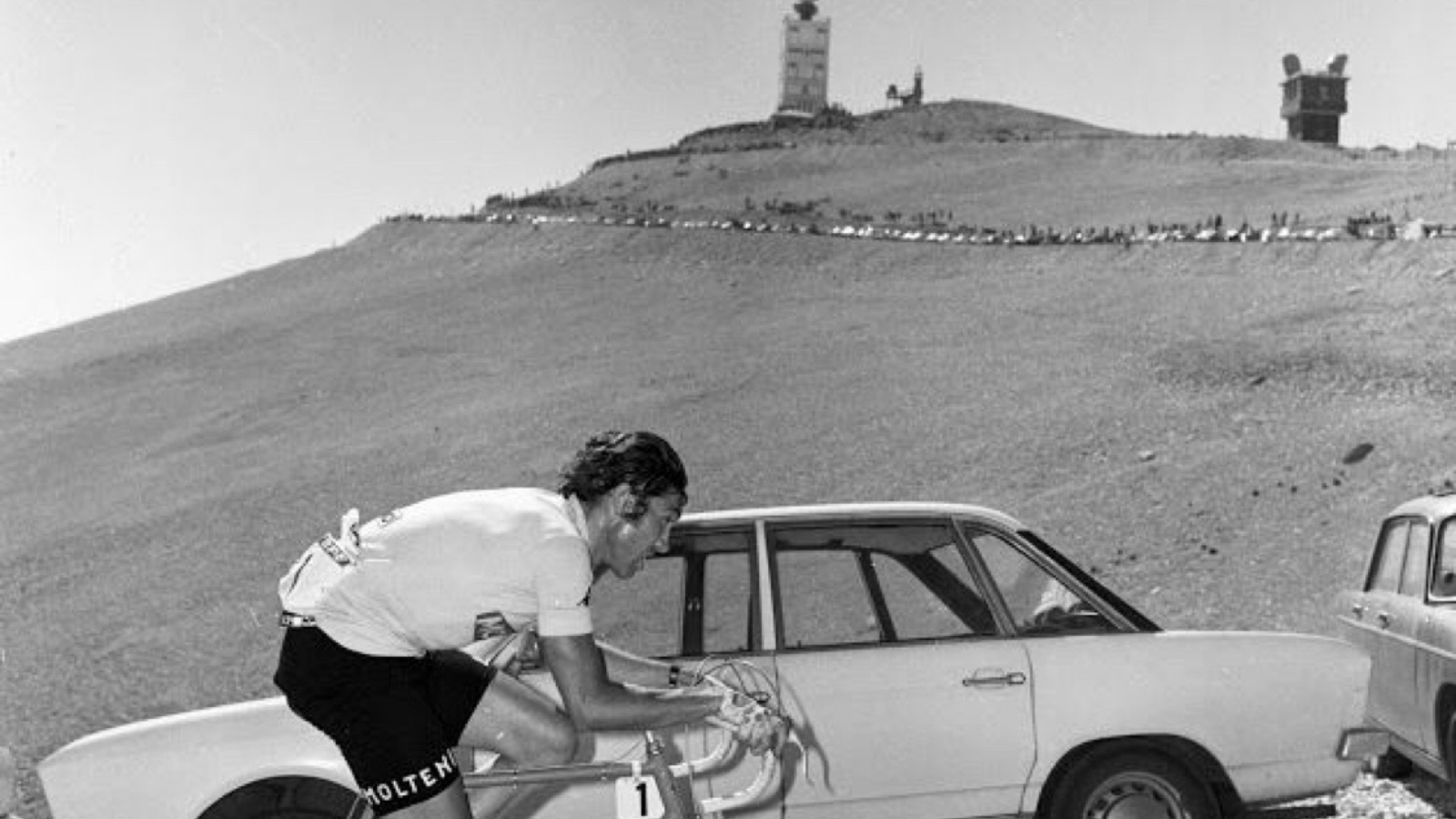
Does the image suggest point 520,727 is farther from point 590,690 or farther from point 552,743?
point 590,690

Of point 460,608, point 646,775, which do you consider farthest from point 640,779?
point 460,608

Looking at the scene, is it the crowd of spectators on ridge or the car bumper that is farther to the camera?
the crowd of spectators on ridge

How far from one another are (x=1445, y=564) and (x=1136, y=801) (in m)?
2.29

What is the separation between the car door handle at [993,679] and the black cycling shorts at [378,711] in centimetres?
245

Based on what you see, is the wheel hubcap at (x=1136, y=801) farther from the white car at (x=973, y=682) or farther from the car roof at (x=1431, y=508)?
the car roof at (x=1431, y=508)

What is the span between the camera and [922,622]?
217 inches

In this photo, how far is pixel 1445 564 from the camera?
679cm

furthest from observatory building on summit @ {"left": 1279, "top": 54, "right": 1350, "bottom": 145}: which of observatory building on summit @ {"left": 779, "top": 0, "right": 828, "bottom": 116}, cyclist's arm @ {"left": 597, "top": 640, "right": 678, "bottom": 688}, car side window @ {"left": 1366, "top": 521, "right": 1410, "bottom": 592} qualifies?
cyclist's arm @ {"left": 597, "top": 640, "right": 678, "bottom": 688}

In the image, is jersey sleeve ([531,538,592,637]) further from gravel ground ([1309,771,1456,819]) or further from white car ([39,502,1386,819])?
gravel ground ([1309,771,1456,819])

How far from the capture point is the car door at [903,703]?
5266mm

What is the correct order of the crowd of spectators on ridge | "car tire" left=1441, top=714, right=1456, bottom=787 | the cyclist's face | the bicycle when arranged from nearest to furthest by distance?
the cyclist's face < the bicycle < "car tire" left=1441, top=714, right=1456, bottom=787 < the crowd of spectators on ridge

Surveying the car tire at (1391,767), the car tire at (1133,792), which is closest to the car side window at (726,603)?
the car tire at (1133,792)

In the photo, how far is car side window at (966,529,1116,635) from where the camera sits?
5.57 metres

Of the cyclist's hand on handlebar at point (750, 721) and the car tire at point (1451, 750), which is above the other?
the cyclist's hand on handlebar at point (750, 721)
